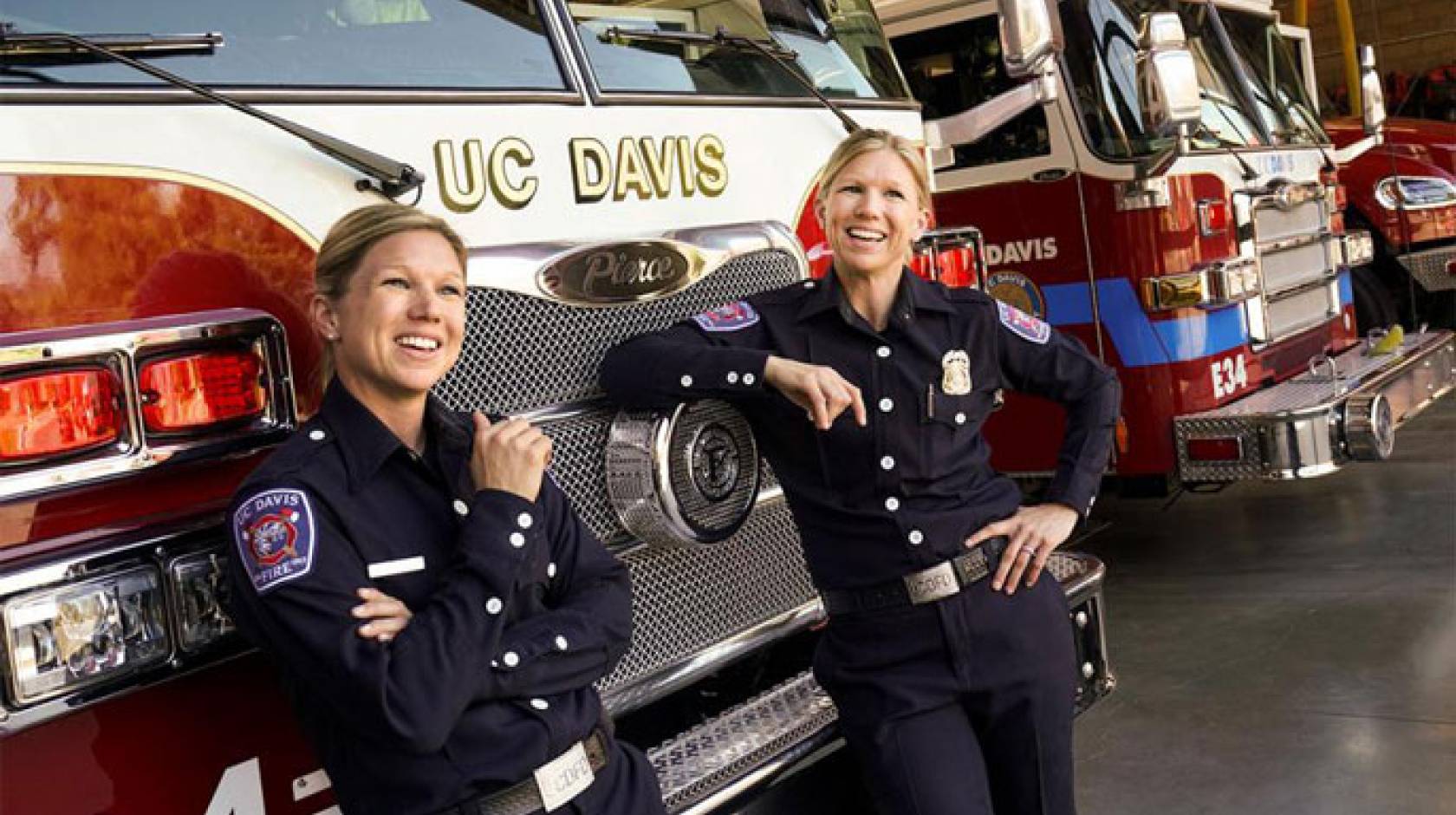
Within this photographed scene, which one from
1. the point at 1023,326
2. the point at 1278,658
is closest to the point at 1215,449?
the point at 1278,658

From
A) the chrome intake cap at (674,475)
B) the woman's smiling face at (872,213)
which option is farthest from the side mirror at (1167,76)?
the chrome intake cap at (674,475)

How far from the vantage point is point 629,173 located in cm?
276

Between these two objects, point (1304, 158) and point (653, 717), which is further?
point (1304, 158)

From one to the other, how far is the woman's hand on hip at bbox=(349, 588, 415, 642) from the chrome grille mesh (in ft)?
1.93

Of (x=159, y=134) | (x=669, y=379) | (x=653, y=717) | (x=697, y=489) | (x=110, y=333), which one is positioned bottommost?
(x=653, y=717)

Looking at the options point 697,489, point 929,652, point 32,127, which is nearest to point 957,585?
point 929,652

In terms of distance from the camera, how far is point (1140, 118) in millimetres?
5801

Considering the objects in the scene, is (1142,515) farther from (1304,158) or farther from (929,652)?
(929,652)

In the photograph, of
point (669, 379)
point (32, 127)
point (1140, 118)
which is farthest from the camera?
point (1140, 118)

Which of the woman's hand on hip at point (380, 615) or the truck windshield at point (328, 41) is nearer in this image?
the woman's hand on hip at point (380, 615)

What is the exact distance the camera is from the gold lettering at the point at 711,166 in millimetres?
2916

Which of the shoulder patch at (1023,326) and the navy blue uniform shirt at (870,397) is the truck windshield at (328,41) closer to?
the navy blue uniform shirt at (870,397)

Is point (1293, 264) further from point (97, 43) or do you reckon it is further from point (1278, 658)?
point (97, 43)

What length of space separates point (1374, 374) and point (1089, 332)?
1.11 metres
